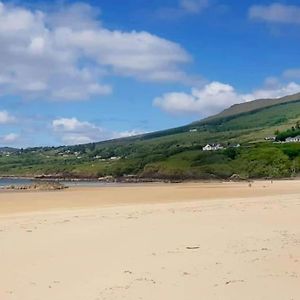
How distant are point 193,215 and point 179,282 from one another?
14.2 meters

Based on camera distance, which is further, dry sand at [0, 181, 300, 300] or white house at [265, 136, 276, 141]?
white house at [265, 136, 276, 141]

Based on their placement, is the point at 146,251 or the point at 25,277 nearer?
the point at 25,277

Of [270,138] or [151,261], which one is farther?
[270,138]

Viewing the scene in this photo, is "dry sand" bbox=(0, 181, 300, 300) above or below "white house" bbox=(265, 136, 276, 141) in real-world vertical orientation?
below

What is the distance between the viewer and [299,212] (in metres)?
24.7

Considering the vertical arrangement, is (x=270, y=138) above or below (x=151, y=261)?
above

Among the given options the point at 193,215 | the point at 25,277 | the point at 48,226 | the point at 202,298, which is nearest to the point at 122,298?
the point at 202,298

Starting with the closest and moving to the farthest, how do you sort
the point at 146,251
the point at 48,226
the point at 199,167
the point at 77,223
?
the point at 146,251, the point at 48,226, the point at 77,223, the point at 199,167

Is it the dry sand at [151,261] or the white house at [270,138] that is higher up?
the white house at [270,138]

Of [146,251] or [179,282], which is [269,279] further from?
[146,251]

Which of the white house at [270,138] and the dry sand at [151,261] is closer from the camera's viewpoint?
the dry sand at [151,261]

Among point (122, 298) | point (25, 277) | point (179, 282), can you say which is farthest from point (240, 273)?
point (25, 277)

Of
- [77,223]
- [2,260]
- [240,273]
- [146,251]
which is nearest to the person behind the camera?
[240,273]

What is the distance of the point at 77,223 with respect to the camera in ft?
69.7
